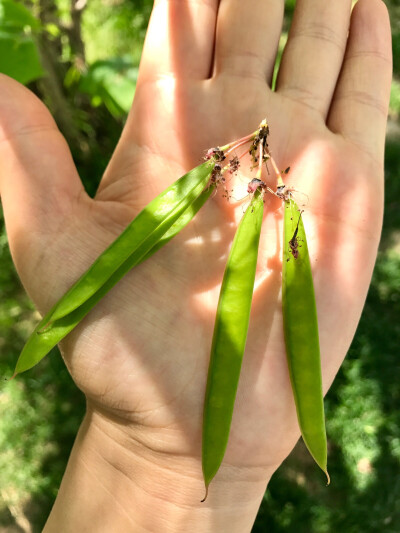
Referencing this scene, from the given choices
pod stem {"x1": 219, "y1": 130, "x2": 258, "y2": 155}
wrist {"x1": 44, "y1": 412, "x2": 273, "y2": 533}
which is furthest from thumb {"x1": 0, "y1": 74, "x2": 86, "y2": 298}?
wrist {"x1": 44, "y1": 412, "x2": 273, "y2": 533}

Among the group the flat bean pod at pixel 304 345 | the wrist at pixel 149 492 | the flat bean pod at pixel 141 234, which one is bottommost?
the wrist at pixel 149 492

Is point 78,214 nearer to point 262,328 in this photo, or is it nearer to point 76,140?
point 262,328

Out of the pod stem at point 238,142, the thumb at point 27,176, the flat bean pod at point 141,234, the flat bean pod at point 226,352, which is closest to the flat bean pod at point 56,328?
the flat bean pod at point 141,234

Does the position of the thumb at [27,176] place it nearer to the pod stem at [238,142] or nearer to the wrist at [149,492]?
the pod stem at [238,142]

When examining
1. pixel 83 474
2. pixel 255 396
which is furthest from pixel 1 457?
pixel 255 396

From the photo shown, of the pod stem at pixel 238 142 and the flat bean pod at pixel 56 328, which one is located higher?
the pod stem at pixel 238 142

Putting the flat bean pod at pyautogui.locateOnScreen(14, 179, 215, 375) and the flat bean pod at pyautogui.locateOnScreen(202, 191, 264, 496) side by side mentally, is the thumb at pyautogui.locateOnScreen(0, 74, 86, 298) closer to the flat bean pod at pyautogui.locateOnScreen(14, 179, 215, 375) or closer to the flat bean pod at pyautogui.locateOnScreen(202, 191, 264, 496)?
the flat bean pod at pyautogui.locateOnScreen(14, 179, 215, 375)
